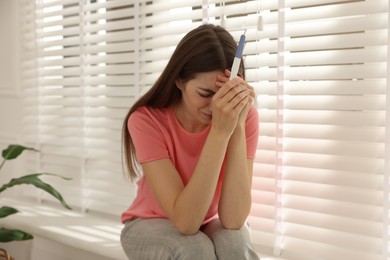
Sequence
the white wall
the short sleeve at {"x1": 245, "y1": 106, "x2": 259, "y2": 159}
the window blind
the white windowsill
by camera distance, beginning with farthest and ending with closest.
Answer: the white wall
the white windowsill
the short sleeve at {"x1": 245, "y1": 106, "x2": 259, "y2": 159}
the window blind

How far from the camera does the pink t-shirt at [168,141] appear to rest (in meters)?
1.40

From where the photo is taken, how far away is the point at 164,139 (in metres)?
1.42

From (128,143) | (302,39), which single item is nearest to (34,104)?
(128,143)

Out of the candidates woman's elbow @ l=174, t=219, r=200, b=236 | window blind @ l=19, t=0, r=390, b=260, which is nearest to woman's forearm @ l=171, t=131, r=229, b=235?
woman's elbow @ l=174, t=219, r=200, b=236

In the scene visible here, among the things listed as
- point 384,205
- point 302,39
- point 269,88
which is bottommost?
point 384,205

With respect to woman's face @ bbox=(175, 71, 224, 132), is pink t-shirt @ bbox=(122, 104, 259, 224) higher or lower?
lower

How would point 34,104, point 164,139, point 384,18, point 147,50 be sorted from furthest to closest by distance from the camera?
1. point 34,104
2. point 147,50
3. point 164,139
4. point 384,18

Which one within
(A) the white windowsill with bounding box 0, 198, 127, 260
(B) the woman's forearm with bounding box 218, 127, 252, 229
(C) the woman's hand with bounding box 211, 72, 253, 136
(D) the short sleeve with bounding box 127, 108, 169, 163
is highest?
(C) the woman's hand with bounding box 211, 72, 253, 136

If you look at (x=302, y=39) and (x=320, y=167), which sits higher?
(x=302, y=39)

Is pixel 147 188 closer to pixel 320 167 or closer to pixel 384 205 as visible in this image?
pixel 320 167

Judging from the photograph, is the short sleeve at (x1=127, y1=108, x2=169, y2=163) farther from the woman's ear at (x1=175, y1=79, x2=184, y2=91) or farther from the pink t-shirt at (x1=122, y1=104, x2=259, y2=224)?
the woman's ear at (x1=175, y1=79, x2=184, y2=91)

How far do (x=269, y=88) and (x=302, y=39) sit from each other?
0.17 meters

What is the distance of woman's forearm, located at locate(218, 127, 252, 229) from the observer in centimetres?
133

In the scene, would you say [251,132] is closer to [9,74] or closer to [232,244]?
[232,244]
